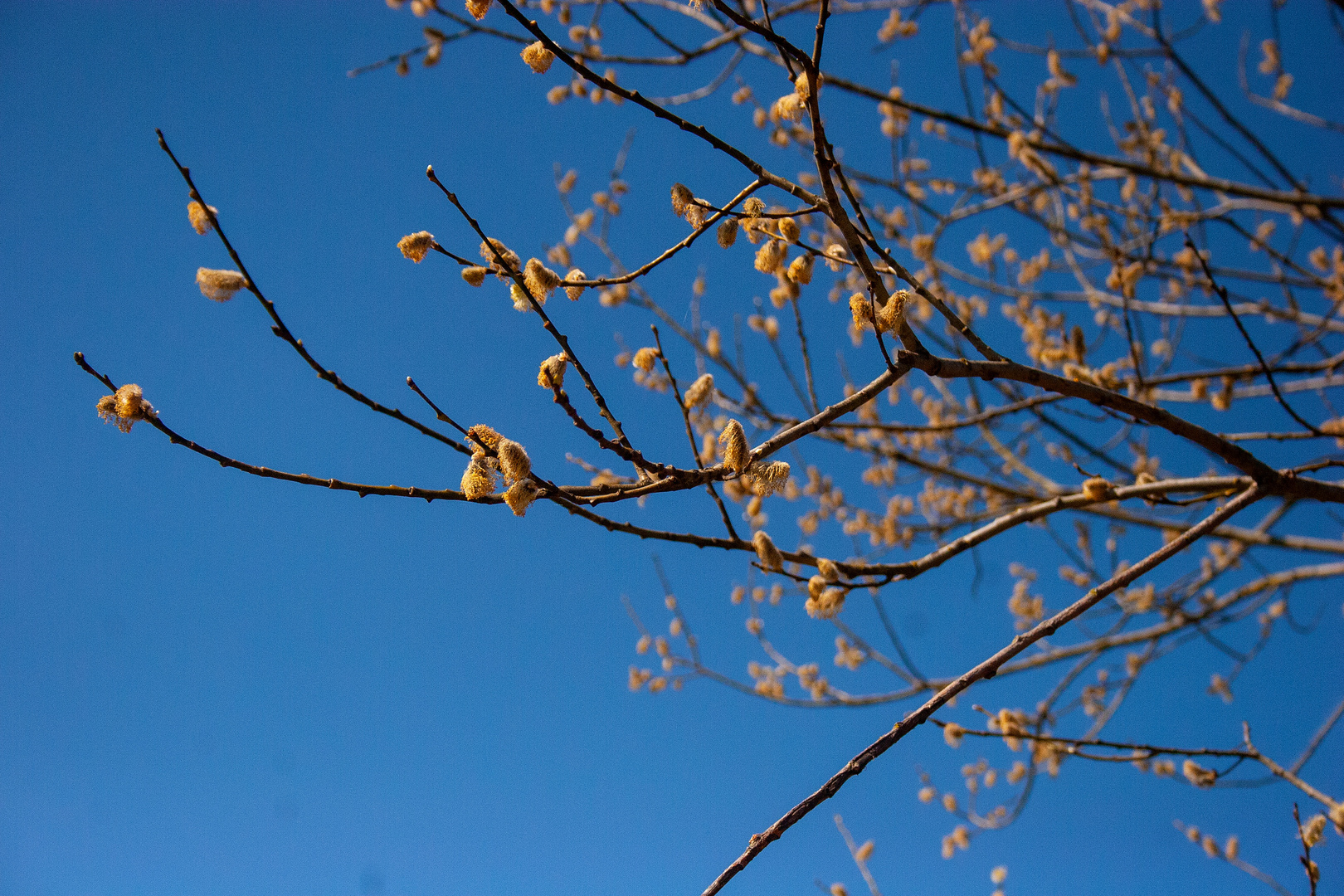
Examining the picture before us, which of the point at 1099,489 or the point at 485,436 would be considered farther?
the point at 1099,489

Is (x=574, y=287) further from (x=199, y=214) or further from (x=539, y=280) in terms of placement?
(x=199, y=214)

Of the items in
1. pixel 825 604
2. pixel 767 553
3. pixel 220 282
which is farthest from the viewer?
pixel 825 604

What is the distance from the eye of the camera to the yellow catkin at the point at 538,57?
4.61ft

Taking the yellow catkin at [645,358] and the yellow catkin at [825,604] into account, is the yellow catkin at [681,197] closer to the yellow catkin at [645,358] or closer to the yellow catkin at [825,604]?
the yellow catkin at [645,358]

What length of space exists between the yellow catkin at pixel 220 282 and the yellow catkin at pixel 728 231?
0.84 metres

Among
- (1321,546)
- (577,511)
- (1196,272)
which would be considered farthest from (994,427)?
(577,511)

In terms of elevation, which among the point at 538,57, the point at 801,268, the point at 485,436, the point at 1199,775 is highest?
the point at 538,57

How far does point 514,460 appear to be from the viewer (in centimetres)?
122

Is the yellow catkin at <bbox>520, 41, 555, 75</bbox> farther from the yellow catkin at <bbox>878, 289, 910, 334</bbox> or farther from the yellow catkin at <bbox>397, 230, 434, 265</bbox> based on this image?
the yellow catkin at <bbox>878, 289, 910, 334</bbox>

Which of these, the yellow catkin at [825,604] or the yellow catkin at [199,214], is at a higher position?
the yellow catkin at [199,214]

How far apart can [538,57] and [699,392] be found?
674mm

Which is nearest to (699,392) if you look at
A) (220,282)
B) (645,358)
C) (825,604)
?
(645,358)

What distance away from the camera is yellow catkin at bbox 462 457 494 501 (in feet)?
4.12

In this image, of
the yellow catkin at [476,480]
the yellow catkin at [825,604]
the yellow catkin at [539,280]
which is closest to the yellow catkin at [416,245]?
the yellow catkin at [539,280]
